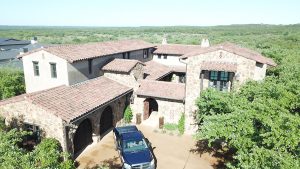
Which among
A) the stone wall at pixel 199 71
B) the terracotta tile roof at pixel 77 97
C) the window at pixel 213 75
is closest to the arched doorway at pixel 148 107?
the terracotta tile roof at pixel 77 97

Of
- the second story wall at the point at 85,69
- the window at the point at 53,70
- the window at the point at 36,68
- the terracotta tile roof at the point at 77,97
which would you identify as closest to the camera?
the terracotta tile roof at the point at 77,97

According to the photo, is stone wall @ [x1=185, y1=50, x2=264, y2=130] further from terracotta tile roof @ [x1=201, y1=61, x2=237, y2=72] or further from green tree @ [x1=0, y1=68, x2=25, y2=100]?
green tree @ [x1=0, y1=68, x2=25, y2=100]

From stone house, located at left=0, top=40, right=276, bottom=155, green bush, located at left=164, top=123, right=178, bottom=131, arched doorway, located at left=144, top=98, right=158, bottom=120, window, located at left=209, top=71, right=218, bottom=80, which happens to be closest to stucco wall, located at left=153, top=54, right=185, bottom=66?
stone house, located at left=0, top=40, right=276, bottom=155

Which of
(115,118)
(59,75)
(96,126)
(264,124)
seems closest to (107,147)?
(96,126)

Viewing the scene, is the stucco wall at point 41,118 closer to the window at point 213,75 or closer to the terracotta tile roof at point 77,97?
the terracotta tile roof at point 77,97

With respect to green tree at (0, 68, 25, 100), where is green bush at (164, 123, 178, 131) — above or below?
below

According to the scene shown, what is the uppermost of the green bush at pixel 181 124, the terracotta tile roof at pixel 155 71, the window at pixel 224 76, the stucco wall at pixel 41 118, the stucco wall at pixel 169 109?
the window at pixel 224 76

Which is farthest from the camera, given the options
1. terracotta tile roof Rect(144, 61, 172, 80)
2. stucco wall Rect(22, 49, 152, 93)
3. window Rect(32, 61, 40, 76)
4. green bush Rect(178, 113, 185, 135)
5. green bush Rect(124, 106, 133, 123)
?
terracotta tile roof Rect(144, 61, 172, 80)
